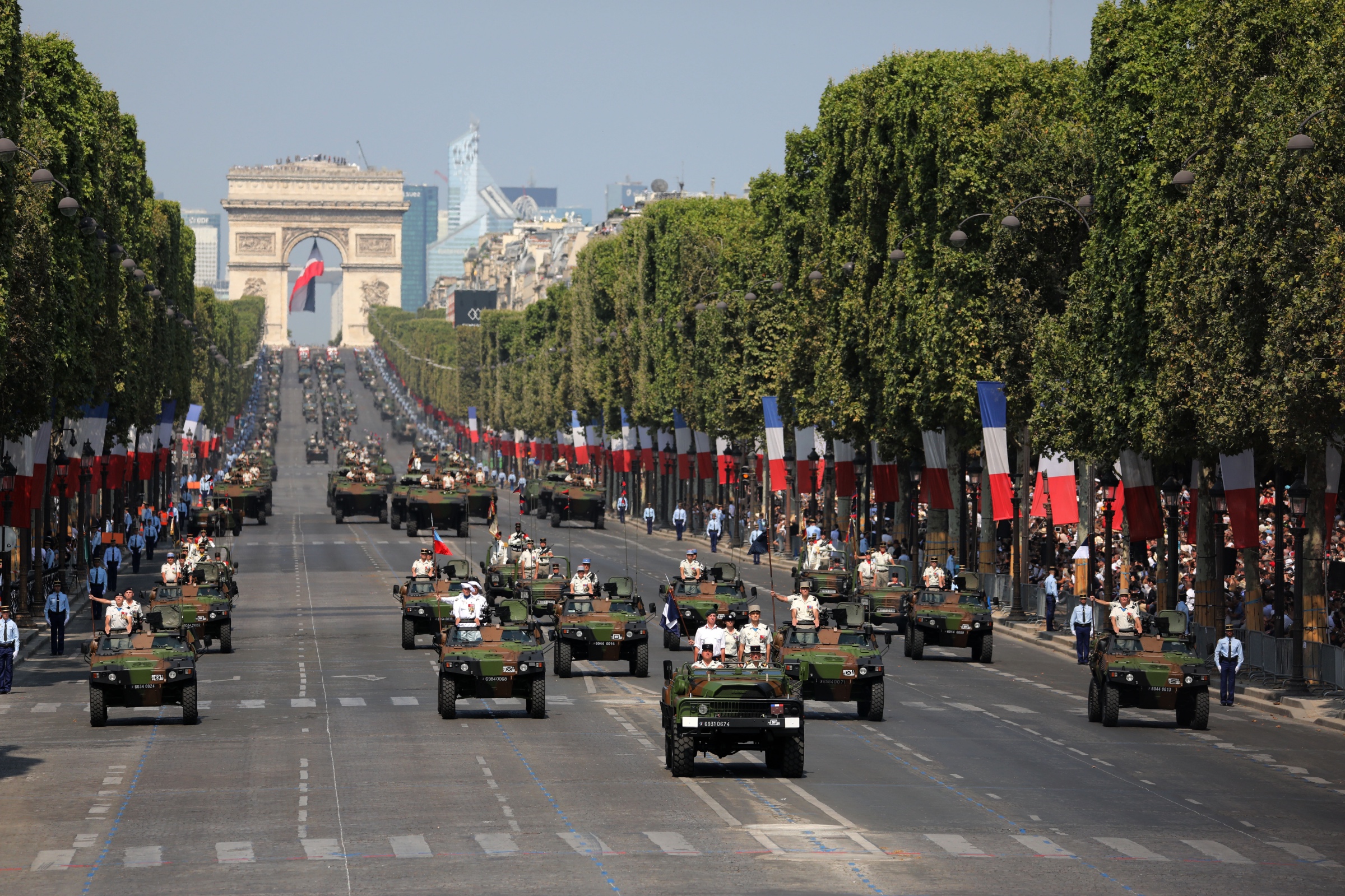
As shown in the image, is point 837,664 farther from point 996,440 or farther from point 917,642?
point 996,440

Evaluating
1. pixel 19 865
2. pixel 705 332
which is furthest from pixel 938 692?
pixel 705 332

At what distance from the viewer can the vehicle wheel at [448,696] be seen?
34.0 meters

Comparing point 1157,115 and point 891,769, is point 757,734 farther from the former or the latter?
point 1157,115

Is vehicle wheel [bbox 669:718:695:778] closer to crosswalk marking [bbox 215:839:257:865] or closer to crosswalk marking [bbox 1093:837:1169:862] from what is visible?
crosswalk marking [bbox 1093:837:1169:862]

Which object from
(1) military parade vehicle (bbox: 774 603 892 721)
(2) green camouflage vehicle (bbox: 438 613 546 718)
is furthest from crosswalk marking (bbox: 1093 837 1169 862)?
(2) green camouflage vehicle (bbox: 438 613 546 718)

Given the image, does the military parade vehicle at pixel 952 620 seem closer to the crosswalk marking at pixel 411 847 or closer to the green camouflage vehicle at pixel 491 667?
the green camouflage vehicle at pixel 491 667

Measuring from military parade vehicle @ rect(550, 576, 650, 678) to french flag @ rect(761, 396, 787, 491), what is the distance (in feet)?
104

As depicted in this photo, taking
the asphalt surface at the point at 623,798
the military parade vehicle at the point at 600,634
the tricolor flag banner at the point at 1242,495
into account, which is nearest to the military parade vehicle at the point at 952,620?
the asphalt surface at the point at 623,798

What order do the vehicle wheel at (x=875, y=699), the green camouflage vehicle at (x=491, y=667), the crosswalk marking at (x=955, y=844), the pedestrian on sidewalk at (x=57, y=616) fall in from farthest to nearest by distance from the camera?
1. the pedestrian on sidewalk at (x=57, y=616)
2. the vehicle wheel at (x=875, y=699)
3. the green camouflage vehicle at (x=491, y=667)
4. the crosswalk marking at (x=955, y=844)

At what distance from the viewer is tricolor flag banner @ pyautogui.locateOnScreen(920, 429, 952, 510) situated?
6275 cm

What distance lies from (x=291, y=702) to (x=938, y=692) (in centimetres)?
1122

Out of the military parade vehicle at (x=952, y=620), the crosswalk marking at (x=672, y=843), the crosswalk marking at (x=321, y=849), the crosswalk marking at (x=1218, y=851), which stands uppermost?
the military parade vehicle at (x=952, y=620)

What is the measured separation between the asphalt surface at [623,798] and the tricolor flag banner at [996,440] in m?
13.6

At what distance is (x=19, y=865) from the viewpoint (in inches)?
857
